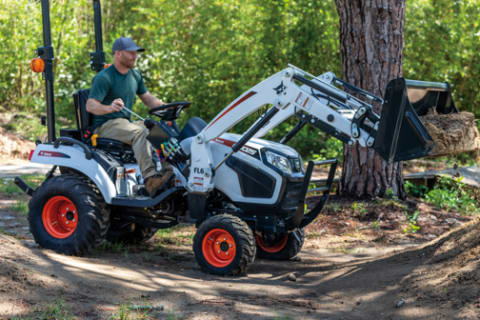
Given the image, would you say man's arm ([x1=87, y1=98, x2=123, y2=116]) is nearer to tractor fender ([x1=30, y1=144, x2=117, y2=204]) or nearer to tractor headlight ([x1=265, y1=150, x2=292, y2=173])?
tractor fender ([x1=30, y1=144, x2=117, y2=204])

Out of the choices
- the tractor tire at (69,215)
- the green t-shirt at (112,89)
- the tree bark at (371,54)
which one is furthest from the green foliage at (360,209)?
the tractor tire at (69,215)

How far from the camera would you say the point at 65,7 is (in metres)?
15.4

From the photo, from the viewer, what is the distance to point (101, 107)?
6156 mm

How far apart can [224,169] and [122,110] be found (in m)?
1.26

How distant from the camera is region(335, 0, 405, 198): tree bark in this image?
796 cm

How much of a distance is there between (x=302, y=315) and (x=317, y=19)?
9.86 meters

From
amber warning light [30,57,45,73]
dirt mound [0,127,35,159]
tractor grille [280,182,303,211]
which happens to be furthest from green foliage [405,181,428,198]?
dirt mound [0,127,35,159]

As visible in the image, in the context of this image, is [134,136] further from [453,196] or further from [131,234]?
[453,196]

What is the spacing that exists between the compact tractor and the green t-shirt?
220 mm

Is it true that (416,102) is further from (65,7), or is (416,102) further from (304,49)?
(65,7)

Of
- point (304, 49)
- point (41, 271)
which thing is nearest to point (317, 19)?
point (304, 49)

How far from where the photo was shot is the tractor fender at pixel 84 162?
6.09 metres

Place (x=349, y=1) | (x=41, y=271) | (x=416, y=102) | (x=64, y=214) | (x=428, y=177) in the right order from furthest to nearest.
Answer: (x=428, y=177), (x=349, y=1), (x=64, y=214), (x=416, y=102), (x=41, y=271)

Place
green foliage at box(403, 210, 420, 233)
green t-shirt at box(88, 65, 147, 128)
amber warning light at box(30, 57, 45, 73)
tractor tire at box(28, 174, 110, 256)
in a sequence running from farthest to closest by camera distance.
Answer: green foliage at box(403, 210, 420, 233) → amber warning light at box(30, 57, 45, 73) → green t-shirt at box(88, 65, 147, 128) → tractor tire at box(28, 174, 110, 256)
